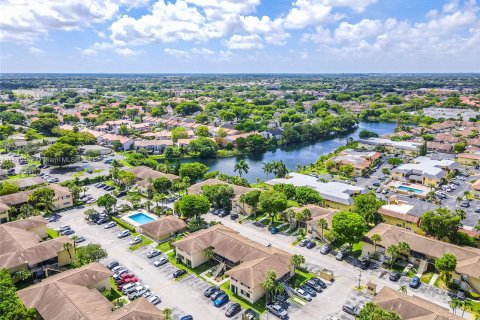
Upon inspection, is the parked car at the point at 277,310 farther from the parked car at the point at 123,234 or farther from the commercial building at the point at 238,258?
the parked car at the point at 123,234

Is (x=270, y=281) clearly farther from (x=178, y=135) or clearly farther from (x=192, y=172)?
(x=178, y=135)

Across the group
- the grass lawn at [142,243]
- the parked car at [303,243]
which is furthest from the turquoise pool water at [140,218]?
the parked car at [303,243]

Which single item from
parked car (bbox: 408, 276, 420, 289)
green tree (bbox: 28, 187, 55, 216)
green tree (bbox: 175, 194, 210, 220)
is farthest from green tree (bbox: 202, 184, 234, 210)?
parked car (bbox: 408, 276, 420, 289)

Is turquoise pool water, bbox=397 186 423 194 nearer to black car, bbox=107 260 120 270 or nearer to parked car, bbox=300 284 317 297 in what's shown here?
parked car, bbox=300 284 317 297

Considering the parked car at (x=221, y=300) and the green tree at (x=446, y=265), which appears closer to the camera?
the parked car at (x=221, y=300)

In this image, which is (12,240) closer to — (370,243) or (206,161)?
(370,243)

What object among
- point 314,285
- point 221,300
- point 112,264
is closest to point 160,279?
point 112,264

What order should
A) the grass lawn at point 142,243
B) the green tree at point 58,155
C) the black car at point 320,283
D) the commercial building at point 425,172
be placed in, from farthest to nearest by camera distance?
the green tree at point 58,155 < the commercial building at point 425,172 < the grass lawn at point 142,243 < the black car at point 320,283
